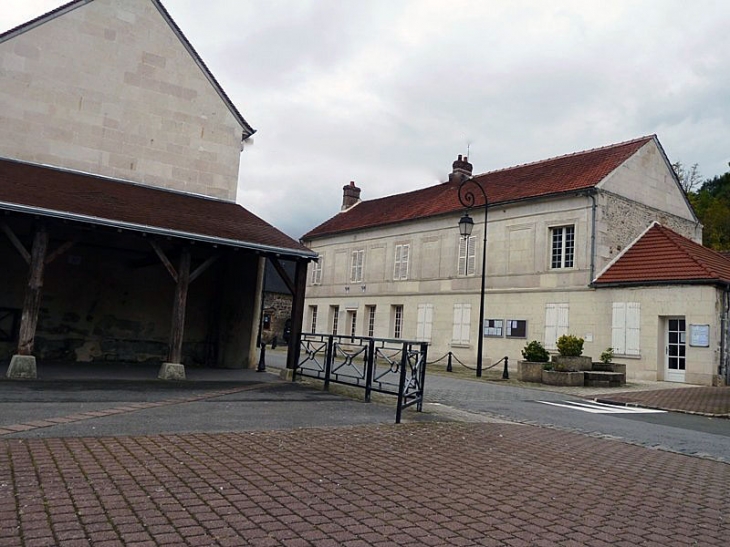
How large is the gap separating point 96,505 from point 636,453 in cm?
592

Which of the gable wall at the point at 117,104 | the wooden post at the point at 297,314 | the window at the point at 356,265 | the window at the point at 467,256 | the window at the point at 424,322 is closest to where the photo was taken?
the wooden post at the point at 297,314

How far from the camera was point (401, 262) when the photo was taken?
2788cm

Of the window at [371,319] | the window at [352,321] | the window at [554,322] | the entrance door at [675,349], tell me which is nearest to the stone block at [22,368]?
the window at [554,322]

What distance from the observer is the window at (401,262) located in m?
27.6

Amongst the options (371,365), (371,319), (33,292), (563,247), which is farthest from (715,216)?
(33,292)

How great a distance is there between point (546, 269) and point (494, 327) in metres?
3.11

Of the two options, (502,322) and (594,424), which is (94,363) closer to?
(594,424)

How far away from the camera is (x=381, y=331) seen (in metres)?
28.4

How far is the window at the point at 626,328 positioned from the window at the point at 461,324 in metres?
6.09

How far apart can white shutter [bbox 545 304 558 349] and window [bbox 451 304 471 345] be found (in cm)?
358

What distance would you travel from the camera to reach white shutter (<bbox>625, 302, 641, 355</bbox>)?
62.0ft

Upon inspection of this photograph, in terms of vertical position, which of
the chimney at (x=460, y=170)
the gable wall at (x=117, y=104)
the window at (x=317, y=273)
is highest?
the chimney at (x=460, y=170)

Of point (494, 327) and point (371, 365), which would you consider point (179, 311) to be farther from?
point (494, 327)

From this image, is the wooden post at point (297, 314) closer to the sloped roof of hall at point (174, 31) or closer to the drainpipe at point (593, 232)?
the sloped roof of hall at point (174, 31)
